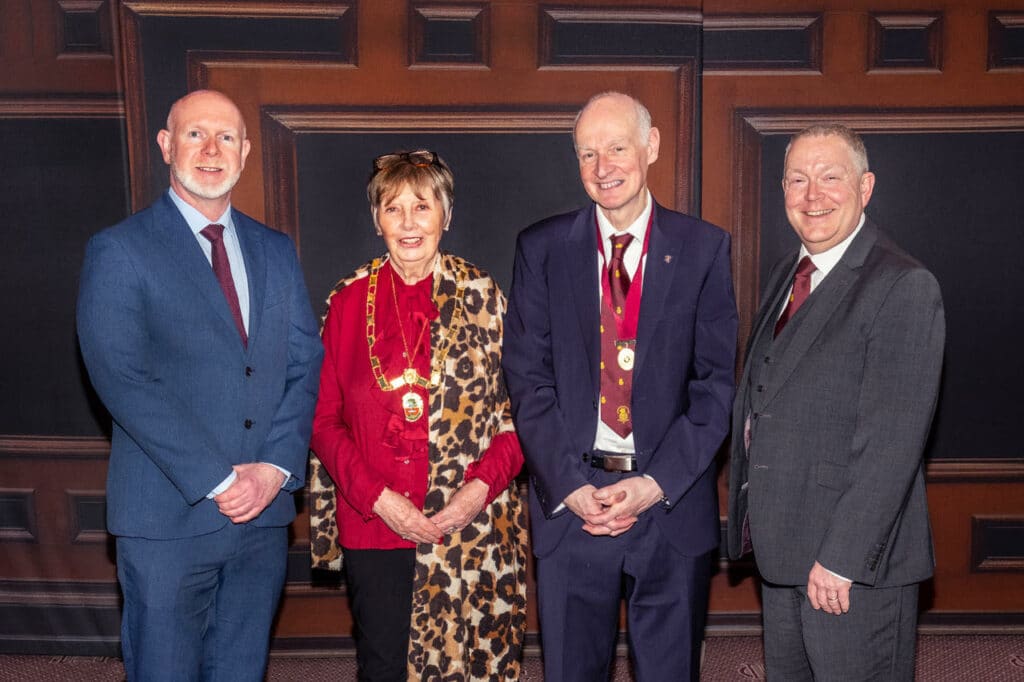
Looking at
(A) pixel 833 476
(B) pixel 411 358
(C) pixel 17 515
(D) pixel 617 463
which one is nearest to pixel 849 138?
(A) pixel 833 476

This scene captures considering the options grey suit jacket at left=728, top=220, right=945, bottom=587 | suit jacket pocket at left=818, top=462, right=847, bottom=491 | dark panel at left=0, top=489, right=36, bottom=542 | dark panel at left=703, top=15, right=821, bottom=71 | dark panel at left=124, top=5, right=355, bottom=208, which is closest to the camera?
grey suit jacket at left=728, top=220, right=945, bottom=587

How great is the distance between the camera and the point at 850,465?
7.74 feet

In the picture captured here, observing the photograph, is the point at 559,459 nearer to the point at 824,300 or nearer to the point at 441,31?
the point at 824,300

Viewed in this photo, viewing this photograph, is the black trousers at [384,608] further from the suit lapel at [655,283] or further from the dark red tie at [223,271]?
the suit lapel at [655,283]

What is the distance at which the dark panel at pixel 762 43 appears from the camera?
3.82 meters

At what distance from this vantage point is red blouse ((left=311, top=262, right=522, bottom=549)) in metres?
2.75

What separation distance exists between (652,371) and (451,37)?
71.7 inches

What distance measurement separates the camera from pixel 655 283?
2639 mm

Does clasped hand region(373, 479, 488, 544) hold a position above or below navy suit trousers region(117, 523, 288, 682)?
above

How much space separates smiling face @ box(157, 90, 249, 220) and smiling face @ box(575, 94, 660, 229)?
0.97m

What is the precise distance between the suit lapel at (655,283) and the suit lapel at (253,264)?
3.46 feet

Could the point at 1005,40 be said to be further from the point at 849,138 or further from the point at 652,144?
the point at 652,144

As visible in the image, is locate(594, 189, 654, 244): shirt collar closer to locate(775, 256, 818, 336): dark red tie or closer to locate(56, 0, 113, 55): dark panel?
locate(775, 256, 818, 336): dark red tie

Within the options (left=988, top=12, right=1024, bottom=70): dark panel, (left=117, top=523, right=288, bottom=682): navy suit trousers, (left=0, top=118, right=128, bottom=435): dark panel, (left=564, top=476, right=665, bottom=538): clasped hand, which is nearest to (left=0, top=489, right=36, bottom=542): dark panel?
(left=0, top=118, right=128, bottom=435): dark panel
